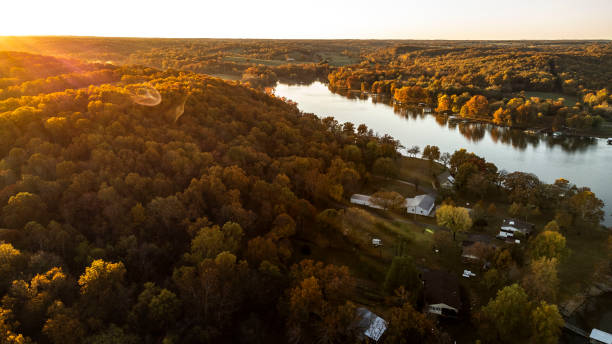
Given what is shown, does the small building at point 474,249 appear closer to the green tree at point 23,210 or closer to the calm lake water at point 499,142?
the calm lake water at point 499,142

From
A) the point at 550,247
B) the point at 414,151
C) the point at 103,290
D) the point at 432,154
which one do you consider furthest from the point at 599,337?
the point at 414,151

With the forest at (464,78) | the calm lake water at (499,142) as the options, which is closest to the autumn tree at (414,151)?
the calm lake water at (499,142)

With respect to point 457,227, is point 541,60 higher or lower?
higher

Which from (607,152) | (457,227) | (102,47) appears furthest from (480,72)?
(102,47)

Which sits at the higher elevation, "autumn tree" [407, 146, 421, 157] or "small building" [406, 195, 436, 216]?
"autumn tree" [407, 146, 421, 157]

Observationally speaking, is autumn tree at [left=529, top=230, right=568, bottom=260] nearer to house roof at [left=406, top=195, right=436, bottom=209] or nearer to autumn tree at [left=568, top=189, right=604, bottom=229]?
autumn tree at [left=568, top=189, right=604, bottom=229]

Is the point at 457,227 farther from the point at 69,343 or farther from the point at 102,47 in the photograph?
the point at 102,47

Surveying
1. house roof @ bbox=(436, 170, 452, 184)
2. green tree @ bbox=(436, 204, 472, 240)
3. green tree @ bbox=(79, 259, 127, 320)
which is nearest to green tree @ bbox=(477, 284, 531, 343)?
green tree @ bbox=(436, 204, 472, 240)
